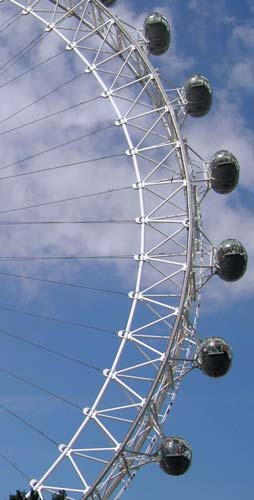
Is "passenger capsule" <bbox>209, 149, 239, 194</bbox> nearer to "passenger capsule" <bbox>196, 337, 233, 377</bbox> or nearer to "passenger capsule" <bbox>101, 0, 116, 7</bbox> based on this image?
"passenger capsule" <bbox>196, 337, 233, 377</bbox>

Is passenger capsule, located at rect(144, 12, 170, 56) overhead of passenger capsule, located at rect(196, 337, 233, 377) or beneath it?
overhead

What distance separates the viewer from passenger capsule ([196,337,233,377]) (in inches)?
1019

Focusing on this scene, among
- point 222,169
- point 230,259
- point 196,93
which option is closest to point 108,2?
point 196,93

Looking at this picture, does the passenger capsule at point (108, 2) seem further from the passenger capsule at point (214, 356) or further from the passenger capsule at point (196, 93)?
the passenger capsule at point (214, 356)

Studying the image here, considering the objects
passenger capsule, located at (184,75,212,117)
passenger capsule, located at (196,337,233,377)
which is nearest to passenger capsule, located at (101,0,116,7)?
passenger capsule, located at (184,75,212,117)

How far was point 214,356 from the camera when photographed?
2588 centimetres

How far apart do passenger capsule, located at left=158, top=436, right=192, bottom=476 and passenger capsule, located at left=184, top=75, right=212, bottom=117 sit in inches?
409

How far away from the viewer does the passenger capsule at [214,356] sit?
25.9 meters

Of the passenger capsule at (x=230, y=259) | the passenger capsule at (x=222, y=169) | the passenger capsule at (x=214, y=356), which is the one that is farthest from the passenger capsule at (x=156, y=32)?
the passenger capsule at (x=214, y=356)

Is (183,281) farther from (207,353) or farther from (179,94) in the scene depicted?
(179,94)

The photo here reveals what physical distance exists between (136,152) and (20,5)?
20.0ft

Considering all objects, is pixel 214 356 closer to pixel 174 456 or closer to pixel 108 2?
pixel 174 456

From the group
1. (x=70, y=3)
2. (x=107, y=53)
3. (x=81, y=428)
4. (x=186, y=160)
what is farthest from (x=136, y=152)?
(x=81, y=428)

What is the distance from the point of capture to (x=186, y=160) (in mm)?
27922
